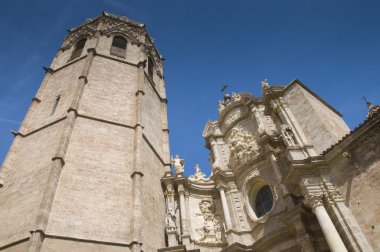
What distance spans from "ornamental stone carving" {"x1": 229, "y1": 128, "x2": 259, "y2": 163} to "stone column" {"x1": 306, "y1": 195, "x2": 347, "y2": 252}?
580 cm

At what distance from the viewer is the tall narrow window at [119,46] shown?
914 inches

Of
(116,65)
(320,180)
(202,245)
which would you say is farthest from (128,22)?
(320,180)

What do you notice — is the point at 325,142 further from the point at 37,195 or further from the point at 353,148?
the point at 37,195

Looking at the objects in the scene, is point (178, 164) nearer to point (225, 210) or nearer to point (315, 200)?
point (225, 210)

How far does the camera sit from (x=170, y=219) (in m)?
15.2

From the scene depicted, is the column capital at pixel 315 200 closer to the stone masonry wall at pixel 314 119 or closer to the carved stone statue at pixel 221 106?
the stone masonry wall at pixel 314 119

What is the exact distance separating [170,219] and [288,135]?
614 centimetres

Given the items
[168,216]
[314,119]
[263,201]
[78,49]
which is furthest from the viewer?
[78,49]

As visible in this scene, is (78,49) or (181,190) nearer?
(181,190)

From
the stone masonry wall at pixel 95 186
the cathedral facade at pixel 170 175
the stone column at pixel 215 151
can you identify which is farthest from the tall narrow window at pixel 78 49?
the stone column at pixel 215 151

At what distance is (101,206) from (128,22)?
17.1 metres

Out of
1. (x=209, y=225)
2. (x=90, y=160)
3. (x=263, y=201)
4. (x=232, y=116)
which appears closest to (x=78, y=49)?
(x=90, y=160)

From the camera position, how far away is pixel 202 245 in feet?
49.8

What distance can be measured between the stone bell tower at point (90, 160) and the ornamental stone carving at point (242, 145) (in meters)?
3.90
